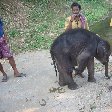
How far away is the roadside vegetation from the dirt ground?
259 centimetres

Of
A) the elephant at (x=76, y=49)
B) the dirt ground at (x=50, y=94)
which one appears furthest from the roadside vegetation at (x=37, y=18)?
the elephant at (x=76, y=49)

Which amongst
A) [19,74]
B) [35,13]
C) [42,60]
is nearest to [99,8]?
[35,13]

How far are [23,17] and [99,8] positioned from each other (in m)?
4.12

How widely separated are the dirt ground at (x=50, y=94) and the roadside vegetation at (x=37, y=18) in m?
2.59

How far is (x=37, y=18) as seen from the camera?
46.7ft

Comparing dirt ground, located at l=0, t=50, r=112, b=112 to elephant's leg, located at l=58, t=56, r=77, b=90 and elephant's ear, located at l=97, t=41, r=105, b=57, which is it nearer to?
Result: elephant's leg, located at l=58, t=56, r=77, b=90

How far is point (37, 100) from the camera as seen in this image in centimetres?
751

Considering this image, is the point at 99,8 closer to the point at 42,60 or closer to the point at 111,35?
the point at 111,35

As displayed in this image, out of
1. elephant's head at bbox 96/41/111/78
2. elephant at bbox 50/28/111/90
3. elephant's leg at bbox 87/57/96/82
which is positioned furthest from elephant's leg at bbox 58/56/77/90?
elephant's head at bbox 96/41/111/78

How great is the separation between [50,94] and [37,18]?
22.7ft

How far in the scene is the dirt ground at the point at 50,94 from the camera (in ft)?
23.1

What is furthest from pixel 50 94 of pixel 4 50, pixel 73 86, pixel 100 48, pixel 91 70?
pixel 4 50

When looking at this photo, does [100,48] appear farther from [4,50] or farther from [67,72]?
[4,50]

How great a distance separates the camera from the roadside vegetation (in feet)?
39.3
